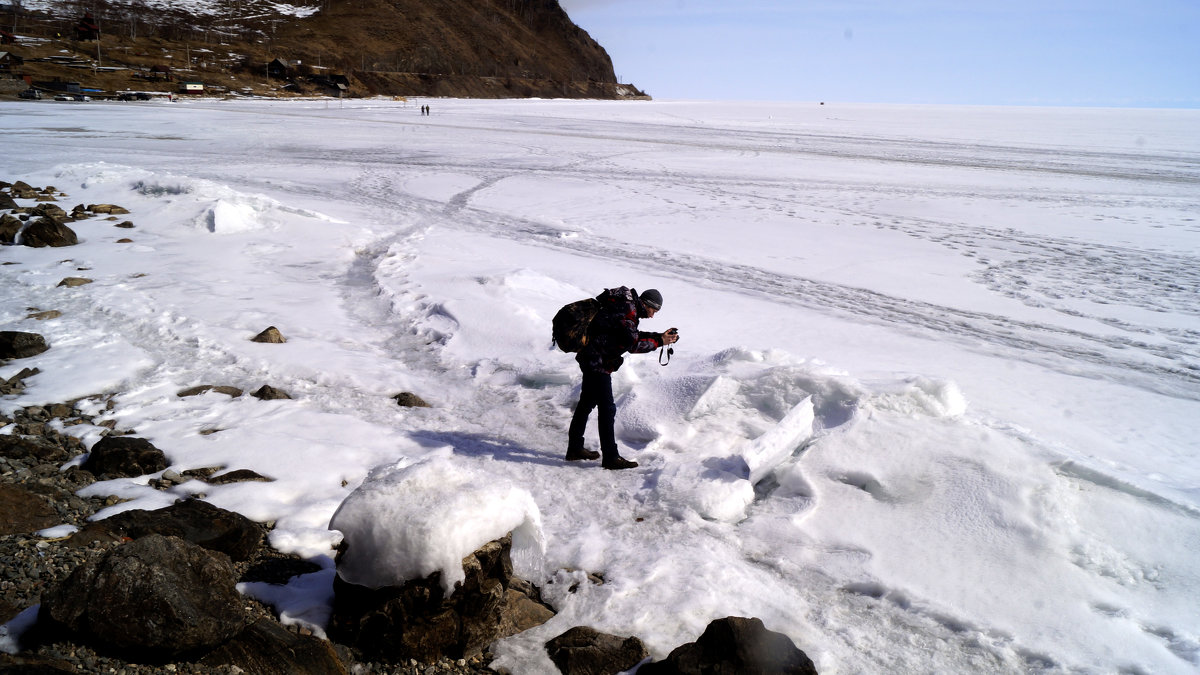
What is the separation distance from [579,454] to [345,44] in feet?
338

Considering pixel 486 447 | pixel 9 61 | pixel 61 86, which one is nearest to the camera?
pixel 486 447

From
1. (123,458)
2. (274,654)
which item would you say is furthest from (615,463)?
(123,458)

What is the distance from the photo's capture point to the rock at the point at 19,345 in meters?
7.18

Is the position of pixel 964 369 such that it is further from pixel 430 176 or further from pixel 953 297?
pixel 430 176

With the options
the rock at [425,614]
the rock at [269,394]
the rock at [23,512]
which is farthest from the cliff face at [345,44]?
the rock at [425,614]

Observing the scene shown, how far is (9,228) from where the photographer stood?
11945 millimetres

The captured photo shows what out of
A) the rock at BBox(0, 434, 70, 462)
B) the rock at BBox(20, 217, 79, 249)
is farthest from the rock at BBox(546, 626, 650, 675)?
the rock at BBox(20, 217, 79, 249)

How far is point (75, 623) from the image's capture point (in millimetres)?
3025

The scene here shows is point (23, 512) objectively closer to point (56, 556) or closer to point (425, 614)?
point (56, 556)

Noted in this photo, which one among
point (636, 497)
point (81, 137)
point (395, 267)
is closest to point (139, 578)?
point (636, 497)

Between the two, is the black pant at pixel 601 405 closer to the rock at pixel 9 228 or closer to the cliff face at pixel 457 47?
the rock at pixel 9 228

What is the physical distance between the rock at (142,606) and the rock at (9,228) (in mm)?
11198

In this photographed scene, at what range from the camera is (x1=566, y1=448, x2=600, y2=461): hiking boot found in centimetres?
585

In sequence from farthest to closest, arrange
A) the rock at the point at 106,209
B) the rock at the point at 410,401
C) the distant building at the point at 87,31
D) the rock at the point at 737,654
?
1. the distant building at the point at 87,31
2. the rock at the point at 106,209
3. the rock at the point at 410,401
4. the rock at the point at 737,654
